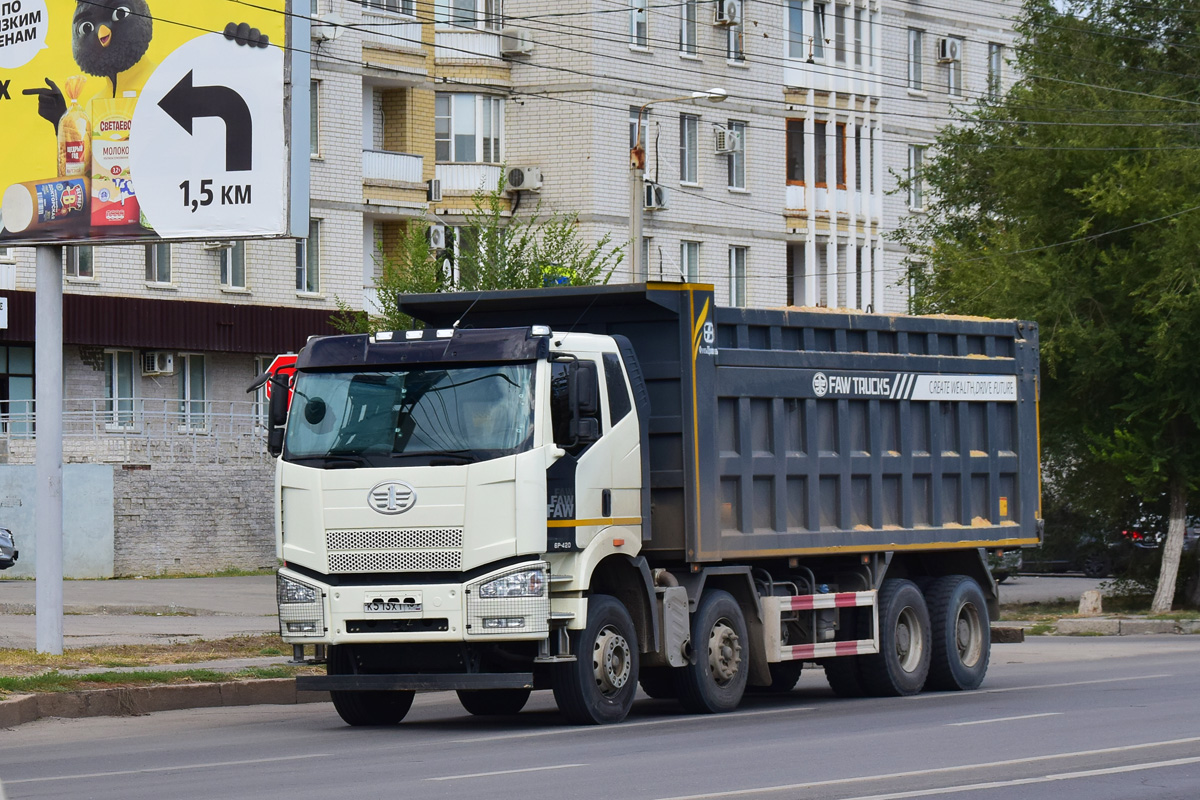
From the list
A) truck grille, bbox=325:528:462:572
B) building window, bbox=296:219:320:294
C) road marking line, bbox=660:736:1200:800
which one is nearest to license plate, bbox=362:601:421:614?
truck grille, bbox=325:528:462:572

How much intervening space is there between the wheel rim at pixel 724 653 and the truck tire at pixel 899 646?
192 centimetres

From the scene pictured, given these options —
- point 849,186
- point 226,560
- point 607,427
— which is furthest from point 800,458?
point 849,186

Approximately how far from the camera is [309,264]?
44656 mm

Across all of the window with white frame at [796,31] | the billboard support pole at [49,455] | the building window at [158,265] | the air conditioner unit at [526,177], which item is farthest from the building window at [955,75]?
the billboard support pole at [49,455]

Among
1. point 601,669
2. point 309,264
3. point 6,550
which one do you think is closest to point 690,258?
point 309,264

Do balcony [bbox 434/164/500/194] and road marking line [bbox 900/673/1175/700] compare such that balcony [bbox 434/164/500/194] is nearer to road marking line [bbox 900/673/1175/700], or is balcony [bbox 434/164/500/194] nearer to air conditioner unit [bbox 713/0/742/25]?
air conditioner unit [bbox 713/0/742/25]

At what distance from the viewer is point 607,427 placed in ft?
48.8

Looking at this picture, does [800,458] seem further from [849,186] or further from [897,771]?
[849,186]

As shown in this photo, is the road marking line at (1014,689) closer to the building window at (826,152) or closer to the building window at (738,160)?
the building window at (738,160)

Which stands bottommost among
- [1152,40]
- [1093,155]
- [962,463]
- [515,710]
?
[515,710]

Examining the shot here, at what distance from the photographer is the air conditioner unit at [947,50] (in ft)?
182

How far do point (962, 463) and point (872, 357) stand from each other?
5.74ft

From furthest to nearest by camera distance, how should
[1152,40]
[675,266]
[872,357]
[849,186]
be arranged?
[849,186]
[675,266]
[1152,40]
[872,357]

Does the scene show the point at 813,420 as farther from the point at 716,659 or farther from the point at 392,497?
the point at 392,497
